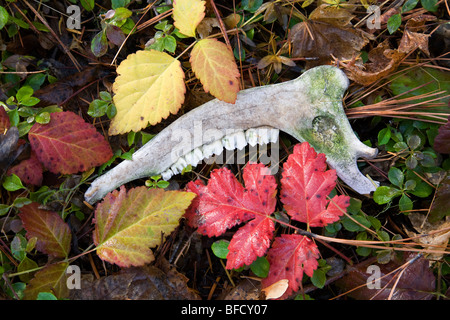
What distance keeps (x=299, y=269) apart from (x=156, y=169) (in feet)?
3.60

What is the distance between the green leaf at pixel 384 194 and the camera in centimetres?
223

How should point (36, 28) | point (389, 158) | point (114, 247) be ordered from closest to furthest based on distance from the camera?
point (114, 247)
point (389, 158)
point (36, 28)

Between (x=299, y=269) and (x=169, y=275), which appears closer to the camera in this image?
(x=299, y=269)

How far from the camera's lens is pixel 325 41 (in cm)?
238

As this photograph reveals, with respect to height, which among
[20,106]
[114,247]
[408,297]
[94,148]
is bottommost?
[408,297]

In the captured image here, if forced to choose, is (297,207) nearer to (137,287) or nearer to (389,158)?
(389,158)

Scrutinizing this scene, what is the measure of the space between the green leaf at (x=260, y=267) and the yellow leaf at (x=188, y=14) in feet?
4.70

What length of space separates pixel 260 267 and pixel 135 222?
2.60ft

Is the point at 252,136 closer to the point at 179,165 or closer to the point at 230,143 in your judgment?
the point at 230,143

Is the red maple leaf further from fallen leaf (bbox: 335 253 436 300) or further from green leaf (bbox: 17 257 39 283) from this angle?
green leaf (bbox: 17 257 39 283)

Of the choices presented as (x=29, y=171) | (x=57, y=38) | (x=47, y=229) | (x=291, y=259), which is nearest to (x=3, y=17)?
(x=57, y=38)

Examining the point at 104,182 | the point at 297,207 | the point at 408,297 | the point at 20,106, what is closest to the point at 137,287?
the point at 104,182

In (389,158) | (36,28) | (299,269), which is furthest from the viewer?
(36,28)

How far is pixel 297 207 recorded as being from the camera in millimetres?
2104
